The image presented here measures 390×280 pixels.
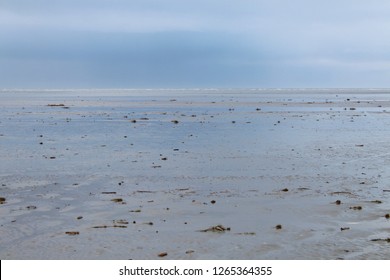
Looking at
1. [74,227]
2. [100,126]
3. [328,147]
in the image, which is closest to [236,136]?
[328,147]

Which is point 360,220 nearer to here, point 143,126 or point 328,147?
point 328,147

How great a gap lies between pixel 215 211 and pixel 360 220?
3.62 m

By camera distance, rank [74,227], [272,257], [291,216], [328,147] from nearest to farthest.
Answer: [272,257] → [74,227] → [291,216] → [328,147]

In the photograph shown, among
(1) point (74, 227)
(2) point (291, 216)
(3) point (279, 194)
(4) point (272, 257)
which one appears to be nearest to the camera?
(4) point (272, 257)

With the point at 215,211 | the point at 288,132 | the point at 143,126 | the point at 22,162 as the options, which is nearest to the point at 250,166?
the point at 215,211

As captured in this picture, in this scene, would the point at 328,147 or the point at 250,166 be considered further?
the point at 328,147

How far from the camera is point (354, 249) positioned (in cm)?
1056

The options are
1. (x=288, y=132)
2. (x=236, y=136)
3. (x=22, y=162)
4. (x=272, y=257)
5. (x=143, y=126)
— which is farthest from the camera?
(x=143, y=126)

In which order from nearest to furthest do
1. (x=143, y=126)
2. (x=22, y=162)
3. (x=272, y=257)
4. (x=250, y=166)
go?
1. (x=272, y=257)
2. (x=250, y=166)
3. (x=22, y=162)
4. (x=143, y=126)

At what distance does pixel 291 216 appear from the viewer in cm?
1312

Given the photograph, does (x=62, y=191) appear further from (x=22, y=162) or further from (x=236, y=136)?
Answer: (x=236, y=136)

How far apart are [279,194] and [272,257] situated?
18.1 ft

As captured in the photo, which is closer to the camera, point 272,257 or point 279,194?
point 272,257

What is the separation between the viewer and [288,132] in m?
34.2
